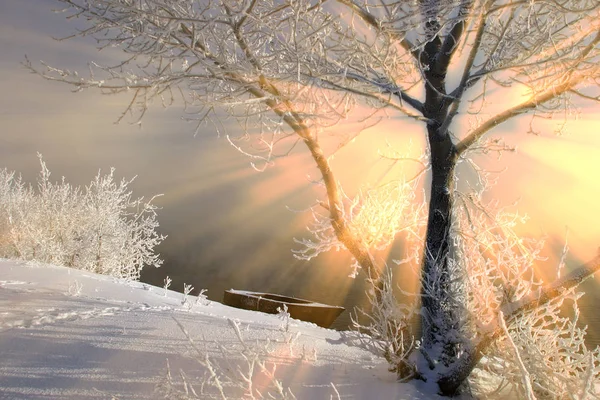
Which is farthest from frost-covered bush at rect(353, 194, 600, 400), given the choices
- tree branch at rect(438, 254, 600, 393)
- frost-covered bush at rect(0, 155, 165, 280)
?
frost-covered bush at rect(0, 155, 165, 280)

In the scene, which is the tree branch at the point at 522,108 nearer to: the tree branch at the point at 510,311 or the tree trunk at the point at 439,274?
the tree trunk at the point at 439,274

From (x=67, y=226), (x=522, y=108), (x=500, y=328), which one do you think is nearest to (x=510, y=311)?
(x=500, y=328)

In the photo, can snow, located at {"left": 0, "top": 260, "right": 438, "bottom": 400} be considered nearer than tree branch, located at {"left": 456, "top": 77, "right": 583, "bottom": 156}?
Yes

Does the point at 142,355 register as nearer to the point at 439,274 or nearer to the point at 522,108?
the point at 439,274

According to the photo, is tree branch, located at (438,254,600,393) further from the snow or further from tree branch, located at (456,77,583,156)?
tree branch, located at (456,77,583,156)

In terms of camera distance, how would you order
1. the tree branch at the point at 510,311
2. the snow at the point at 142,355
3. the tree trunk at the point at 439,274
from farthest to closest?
the tree trunk at the point at 439,274 → the tree branch at the point at 510,311 → the snow at the point at 142,355

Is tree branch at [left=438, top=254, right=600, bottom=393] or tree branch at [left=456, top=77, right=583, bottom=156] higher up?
tree branch at [left=456, top=77, right=583, bottom=156]

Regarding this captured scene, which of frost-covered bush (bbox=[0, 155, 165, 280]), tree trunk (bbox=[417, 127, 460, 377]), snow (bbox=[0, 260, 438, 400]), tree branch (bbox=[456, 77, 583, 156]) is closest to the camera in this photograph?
snow (bbox=[0, 260, 438, 400])

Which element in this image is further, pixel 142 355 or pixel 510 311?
pixel 142 355

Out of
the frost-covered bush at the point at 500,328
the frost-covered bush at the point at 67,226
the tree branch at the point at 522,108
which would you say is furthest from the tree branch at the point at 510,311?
the frost-covered bush at the point at 67,226

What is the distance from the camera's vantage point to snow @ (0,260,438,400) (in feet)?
9.07

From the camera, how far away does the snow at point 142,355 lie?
2764 millimetres

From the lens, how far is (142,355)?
3271mm

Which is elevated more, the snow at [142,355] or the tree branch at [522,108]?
the tree branch at [522,108]
